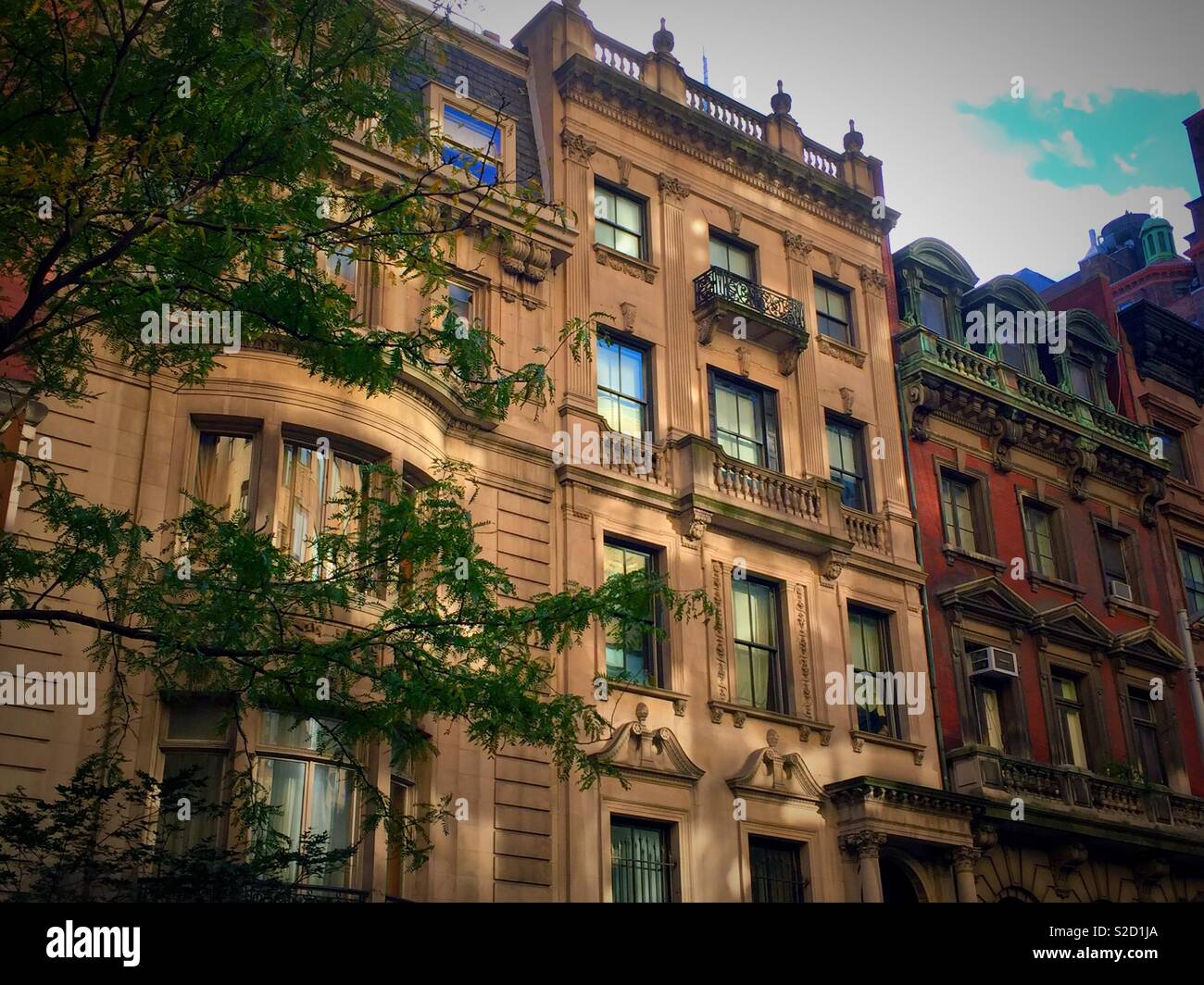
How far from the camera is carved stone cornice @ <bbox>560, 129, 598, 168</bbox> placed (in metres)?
27.0

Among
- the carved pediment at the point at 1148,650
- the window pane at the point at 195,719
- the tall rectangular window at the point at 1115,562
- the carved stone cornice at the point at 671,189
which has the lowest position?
the window pane at the point at 195,719

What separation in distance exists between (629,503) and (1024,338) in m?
14.8

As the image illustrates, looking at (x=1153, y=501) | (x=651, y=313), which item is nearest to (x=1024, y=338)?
(x=1153, y=501)

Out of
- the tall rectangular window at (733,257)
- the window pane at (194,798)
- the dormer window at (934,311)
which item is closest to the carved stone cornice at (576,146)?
the tall rectangular window at (733,257)

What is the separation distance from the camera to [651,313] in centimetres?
2691

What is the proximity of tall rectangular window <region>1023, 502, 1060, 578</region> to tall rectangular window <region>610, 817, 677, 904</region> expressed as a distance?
12853 millimetres

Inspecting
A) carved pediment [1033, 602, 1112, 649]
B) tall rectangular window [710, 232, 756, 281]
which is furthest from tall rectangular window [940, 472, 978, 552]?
tall rectangular window [710, 232, 756, 281]

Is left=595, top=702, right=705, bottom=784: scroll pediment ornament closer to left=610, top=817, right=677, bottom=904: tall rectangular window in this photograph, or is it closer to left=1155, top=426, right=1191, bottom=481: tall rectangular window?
left=610, top=817, right=677, bottom=904: tall rectangular window

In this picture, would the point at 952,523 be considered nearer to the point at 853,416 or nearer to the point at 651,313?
the point at 853,416

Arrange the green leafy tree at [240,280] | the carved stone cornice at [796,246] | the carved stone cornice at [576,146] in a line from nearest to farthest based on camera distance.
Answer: the green leafy tree at [240,280] < the carved stone cornice at [576,146] < the carved stone cornice at [796,246]

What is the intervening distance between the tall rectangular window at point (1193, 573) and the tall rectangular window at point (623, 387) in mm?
16738

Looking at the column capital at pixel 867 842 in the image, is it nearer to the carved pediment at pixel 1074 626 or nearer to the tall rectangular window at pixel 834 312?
the carved pediment at pixel 1074 626

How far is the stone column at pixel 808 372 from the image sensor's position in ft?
91.7

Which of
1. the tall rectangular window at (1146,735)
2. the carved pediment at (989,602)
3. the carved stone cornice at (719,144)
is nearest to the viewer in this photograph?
the carved stone cornice at (719,144)
